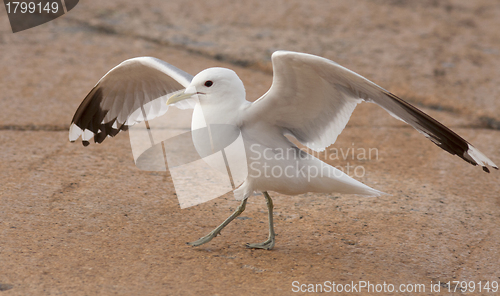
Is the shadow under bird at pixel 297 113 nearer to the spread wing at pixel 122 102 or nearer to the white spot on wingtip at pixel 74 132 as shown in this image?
the spread wing at pixel 122 102

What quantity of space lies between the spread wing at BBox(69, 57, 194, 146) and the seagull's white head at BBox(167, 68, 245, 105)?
543 mm

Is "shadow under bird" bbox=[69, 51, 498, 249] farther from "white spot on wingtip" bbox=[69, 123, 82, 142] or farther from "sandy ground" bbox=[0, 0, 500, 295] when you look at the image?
"white spot on wingtip" bbox=[69, 123, 82, 142]

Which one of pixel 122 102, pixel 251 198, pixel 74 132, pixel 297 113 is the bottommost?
pixel 251 198

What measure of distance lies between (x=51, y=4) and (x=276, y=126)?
5.69 metres

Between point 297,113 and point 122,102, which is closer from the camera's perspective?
point 297,113

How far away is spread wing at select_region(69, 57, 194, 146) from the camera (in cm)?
340

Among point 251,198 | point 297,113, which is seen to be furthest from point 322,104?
point 251,198

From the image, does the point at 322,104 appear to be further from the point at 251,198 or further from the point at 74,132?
the point at 74,132

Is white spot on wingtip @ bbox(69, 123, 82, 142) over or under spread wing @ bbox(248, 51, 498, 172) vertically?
under

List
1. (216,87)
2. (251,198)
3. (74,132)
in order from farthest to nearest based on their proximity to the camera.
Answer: (251,198)
(74,132)
(216,87)

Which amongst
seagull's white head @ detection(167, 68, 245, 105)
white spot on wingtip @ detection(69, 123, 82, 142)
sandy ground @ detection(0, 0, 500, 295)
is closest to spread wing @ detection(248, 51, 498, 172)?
seagull's white head @ detection(167, 68, 245, 105)

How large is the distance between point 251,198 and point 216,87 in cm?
109

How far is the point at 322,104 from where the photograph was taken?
9.27 ft

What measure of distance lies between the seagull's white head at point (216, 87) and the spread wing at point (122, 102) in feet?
1.78
